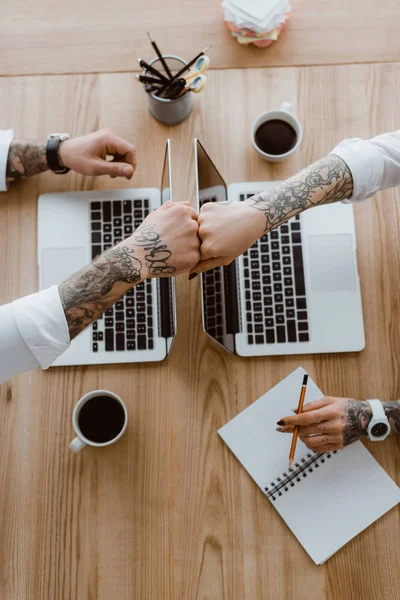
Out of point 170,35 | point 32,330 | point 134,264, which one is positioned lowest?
point 32,330

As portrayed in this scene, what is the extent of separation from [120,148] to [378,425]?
763 millimetres

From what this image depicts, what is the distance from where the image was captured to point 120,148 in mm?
→ 1174

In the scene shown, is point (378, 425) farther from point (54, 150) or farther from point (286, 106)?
point (54, 150)

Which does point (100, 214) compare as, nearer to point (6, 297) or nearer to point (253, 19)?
A: point (6, 297)

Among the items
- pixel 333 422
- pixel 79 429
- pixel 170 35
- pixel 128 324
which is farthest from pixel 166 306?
pixel 170 35

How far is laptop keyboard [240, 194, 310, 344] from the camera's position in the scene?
1.14 m

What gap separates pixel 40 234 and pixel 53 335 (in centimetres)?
31

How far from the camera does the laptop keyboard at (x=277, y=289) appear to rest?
114cm

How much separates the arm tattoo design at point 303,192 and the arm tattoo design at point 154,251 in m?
0.18

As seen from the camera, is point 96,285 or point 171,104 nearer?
point 96,285

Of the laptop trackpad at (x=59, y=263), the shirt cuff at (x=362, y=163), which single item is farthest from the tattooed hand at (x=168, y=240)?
the shirt cuff at (x=362, y=163)

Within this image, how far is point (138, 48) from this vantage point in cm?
126

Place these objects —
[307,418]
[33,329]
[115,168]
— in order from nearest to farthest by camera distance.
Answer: [33,329] < [307,418] < [115,168]

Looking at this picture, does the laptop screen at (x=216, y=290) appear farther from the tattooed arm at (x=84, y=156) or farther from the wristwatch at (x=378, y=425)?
the wristwatch at (x=378, y=425)
